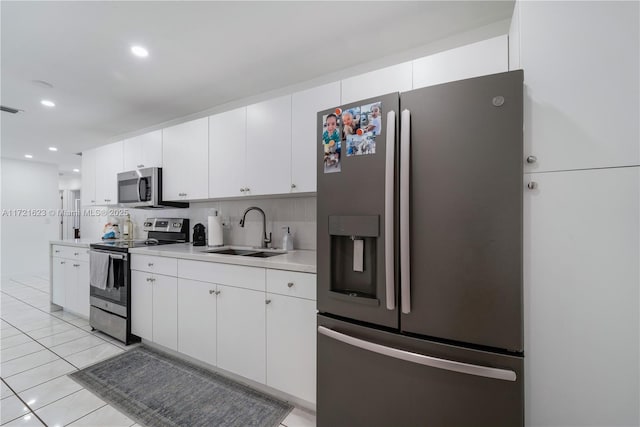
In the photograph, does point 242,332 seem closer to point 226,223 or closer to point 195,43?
point 226,223

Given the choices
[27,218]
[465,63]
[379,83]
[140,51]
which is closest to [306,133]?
[379,83]

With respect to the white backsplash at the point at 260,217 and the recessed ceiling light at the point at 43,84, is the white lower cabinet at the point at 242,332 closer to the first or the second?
the white backsplash at the point at 260,217

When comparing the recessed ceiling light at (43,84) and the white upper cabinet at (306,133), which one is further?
the recessed ceiling light at (43,84)

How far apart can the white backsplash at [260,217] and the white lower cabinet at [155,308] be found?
28.6 inches

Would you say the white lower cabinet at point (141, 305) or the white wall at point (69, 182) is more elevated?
the white wall at point (69, 182)

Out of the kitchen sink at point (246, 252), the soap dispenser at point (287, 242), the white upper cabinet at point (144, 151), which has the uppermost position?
the white upper cabinet at point (144, 151)

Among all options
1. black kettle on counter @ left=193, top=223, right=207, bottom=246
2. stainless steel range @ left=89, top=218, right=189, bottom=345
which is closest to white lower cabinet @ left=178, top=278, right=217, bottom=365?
black kettle on counter @ left=193, top=223, right=207, bottom=246

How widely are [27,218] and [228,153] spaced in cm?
661

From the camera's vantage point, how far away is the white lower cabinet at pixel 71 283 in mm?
2895

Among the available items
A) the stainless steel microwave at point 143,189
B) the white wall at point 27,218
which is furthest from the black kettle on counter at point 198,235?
the white wall at point 27,218

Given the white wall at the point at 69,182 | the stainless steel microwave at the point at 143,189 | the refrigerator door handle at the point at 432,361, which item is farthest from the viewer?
the white wall at the point at 69,182

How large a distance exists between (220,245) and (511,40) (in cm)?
268

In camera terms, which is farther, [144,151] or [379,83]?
[144,151]

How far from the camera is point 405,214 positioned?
104 cm
